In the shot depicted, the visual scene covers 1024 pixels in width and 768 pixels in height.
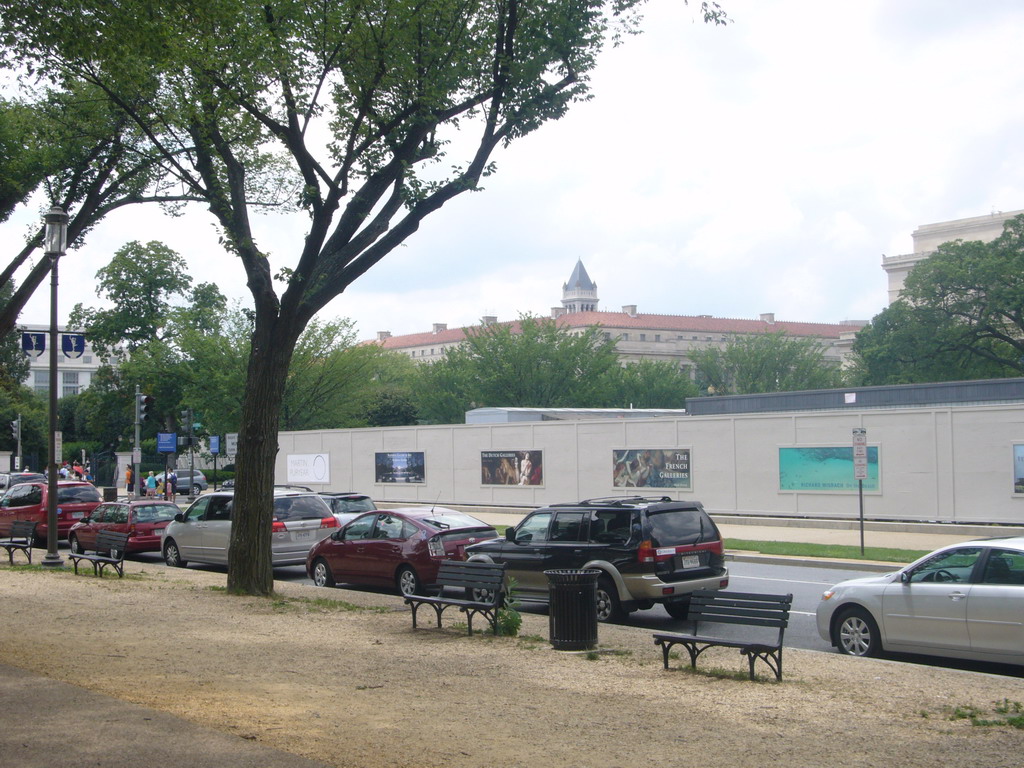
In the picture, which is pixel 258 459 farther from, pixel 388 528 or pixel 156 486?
pixel 156 486

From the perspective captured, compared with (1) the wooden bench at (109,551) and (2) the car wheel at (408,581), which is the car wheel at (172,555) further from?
(2) the car wheel at (408,581)

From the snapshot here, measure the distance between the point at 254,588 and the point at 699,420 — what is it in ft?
62.4

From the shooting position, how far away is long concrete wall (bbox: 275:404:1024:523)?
25641 millimetres

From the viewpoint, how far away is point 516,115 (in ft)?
47.6

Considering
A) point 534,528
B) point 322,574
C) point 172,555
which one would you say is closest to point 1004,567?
point 534,528

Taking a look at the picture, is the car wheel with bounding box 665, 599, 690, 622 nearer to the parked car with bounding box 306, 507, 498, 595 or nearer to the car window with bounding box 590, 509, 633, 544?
the car window with bounding box 590, 509, 633, 544

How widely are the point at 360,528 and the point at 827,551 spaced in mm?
10553

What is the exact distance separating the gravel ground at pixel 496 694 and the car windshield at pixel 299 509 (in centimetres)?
663

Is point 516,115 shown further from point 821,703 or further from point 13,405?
point 13,405

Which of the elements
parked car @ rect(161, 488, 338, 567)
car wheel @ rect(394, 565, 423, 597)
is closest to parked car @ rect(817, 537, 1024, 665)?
car wheel @ rect(394, 565, 423, 597)

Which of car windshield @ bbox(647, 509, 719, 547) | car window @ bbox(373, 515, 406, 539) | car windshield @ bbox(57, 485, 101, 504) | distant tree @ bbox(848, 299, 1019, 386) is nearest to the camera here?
car windshield @ bbox(647, 509, 719, 547)

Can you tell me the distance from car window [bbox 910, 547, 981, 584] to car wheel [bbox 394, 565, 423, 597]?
26.6ft

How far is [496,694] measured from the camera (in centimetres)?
859

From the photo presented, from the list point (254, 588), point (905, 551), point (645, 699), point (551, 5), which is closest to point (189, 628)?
point (254, 588)
